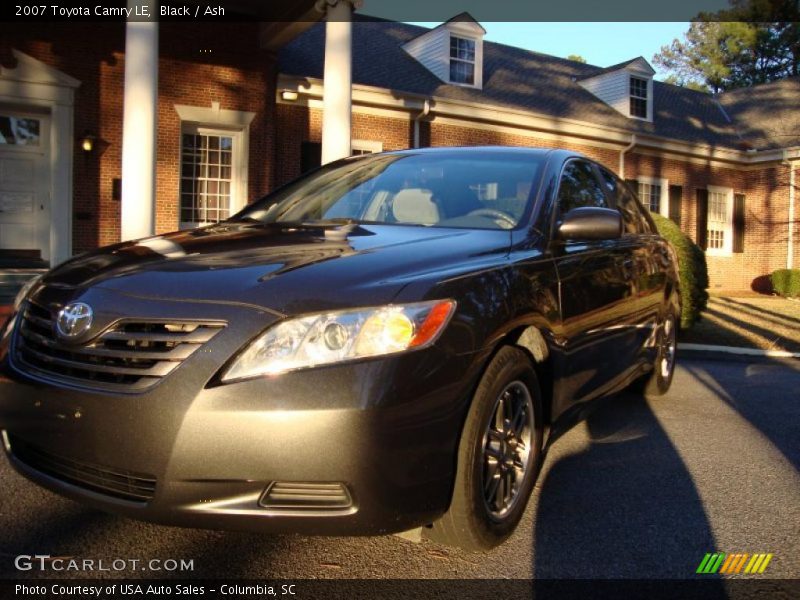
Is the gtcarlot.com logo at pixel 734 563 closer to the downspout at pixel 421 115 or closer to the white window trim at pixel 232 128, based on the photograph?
the white window trim at pixel 232 128

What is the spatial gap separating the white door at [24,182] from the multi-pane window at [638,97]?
52.8 ft

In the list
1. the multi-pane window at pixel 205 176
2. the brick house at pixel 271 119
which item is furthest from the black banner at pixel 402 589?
the multi-pane window at pixel 205 176

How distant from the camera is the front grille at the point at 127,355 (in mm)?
2256

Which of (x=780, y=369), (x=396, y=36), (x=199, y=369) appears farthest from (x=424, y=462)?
(x=396, y=36)

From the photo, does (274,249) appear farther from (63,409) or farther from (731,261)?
(731,261)

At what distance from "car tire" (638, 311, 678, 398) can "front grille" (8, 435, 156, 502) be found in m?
3.94

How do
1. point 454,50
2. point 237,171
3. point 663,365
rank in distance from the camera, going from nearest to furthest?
point 663,365, point 237,171, point 454,50

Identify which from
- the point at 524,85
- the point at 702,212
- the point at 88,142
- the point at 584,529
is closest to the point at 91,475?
the point at 584,529

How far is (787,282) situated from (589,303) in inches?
798

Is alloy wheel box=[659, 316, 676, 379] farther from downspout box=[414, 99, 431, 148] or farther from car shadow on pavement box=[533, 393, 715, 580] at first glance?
downspout box=[414, 99, 431, 148]

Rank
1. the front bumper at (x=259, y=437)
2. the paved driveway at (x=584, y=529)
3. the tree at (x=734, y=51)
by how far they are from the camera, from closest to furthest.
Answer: the front bumper at (x=259, y=437), the paved driveway at (x=584, y=529), the tree at (x=734, y=51)

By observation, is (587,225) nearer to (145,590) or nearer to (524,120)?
(145,590)

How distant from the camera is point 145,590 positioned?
7.89 feet

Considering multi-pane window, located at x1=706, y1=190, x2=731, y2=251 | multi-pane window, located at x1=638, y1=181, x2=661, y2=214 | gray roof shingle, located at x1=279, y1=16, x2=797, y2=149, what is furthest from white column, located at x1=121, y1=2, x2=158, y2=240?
multi-pane window, located at x1=706, y1=190, x2=731, y2=251
